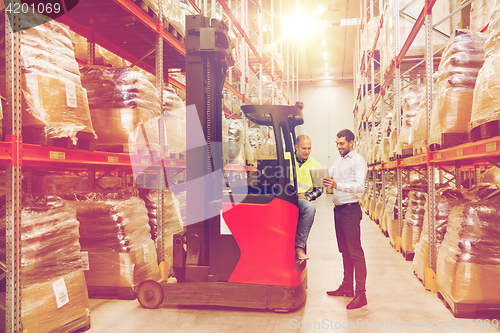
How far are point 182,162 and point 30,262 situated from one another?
282 cm

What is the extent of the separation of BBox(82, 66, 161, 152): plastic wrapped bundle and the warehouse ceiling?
13.6m

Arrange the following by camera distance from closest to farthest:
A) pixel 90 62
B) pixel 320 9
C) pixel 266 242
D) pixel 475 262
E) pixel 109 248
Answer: pixel 475 262 < pixel 266 242 < pixel 109 248 < pixel 90 62 < pixel 320 9

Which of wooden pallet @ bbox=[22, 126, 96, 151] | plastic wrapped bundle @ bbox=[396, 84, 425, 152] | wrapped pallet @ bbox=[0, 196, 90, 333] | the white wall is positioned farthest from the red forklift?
the white wall

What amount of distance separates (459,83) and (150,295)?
3.78 meters

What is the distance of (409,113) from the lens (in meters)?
5.93

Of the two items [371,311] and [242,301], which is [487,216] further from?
[242,301]

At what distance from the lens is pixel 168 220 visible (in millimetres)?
4984

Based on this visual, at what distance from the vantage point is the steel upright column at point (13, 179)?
252 cm

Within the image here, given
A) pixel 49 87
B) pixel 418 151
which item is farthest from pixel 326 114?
pixel 49 87

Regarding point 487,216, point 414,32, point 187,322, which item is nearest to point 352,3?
point 414,32

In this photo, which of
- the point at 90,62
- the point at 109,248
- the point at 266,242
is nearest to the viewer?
the point at 266,242

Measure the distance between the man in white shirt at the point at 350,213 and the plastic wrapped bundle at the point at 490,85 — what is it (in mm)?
1167

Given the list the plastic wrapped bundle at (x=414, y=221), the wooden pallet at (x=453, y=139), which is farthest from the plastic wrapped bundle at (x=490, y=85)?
the plastic wrapped bundle at (x=414, y=221)

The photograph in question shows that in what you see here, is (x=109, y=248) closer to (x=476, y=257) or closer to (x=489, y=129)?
(x=476, y=257)
